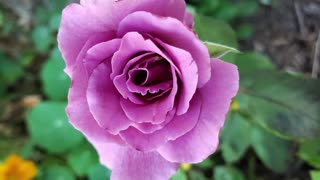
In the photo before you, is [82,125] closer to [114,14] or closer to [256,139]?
[114,14]

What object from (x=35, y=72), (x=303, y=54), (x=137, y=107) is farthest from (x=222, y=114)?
(x=35, y=72)

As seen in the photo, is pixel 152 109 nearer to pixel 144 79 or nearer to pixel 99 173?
pixel 144 79

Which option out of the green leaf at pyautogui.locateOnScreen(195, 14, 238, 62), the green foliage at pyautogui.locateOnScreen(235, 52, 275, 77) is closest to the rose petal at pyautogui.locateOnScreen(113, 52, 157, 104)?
the green leaf at pyautogui.locateOnScreen(195, 14, 238, 62)

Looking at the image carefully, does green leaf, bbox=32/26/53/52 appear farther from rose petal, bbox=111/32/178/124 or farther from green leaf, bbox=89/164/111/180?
rose petal, bbox=111/32/178/124

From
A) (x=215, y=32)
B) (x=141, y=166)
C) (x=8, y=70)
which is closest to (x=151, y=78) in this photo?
(x=141, y=166)

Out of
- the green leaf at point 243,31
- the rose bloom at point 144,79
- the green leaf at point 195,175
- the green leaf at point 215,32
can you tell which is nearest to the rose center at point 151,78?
the rose bloom at point 144,79

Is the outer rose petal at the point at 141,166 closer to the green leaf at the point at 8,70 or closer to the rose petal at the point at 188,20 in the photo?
the rose petal at the point at 188,20
